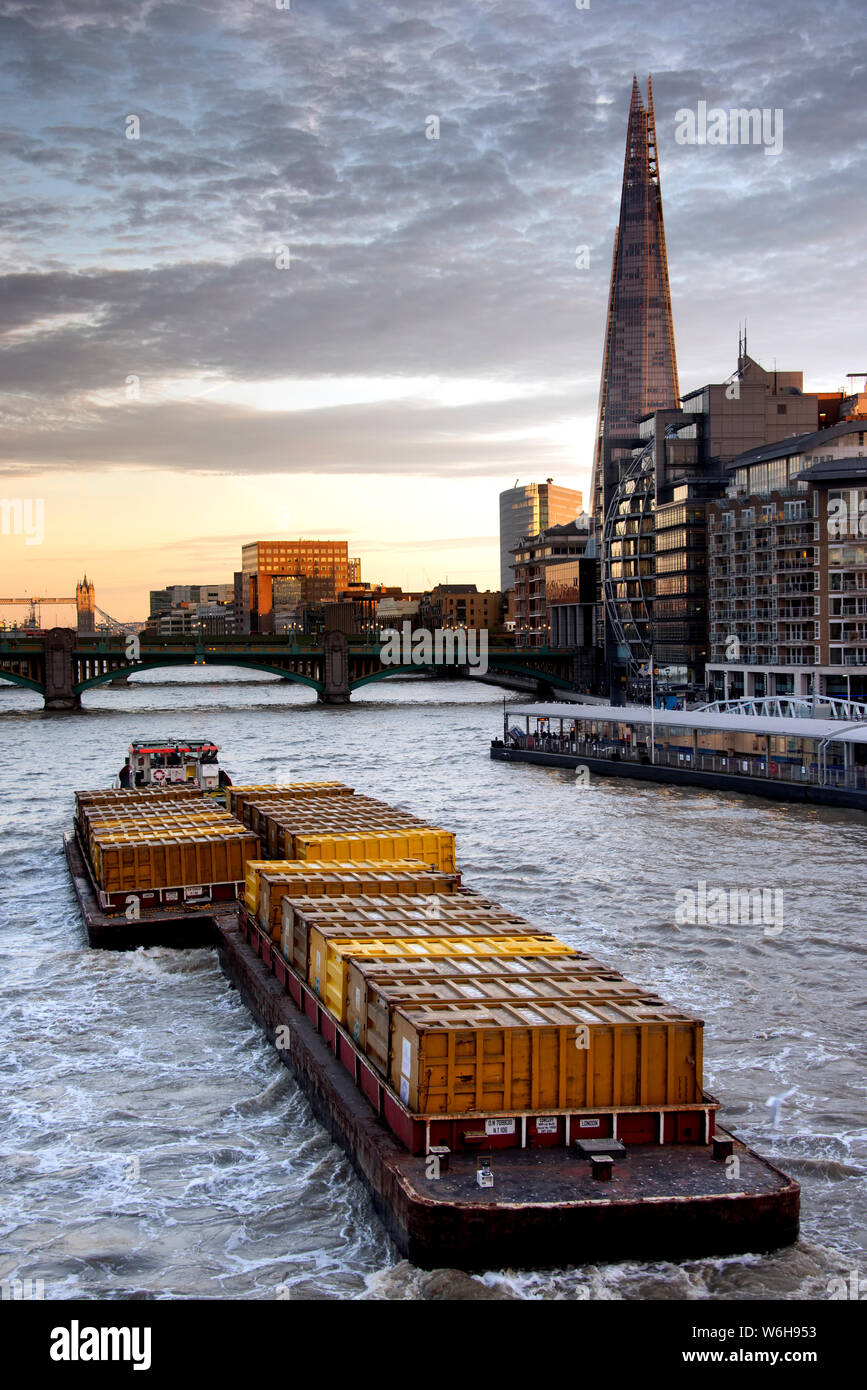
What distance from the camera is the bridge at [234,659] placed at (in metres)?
Result: 140

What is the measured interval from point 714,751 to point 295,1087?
54087 millimetres

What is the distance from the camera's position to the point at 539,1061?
55.4 feet

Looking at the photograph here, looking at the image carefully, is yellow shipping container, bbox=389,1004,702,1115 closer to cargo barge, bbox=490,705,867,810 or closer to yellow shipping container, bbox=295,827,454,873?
yellow shipping container, bbox=295,827,454,873

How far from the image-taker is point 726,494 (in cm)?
12362

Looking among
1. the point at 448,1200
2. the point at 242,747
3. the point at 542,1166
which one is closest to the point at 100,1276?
the point at 448,1200

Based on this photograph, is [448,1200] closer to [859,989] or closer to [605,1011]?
[605,1011]

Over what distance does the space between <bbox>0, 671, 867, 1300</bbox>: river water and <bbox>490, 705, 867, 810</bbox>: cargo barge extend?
20.1ft

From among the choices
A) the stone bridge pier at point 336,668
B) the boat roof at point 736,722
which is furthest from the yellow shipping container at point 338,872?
the stone bridge pier at point 336,668

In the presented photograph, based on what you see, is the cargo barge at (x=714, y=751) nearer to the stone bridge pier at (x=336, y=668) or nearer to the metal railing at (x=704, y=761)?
the metal railing at (x=704, y=761)

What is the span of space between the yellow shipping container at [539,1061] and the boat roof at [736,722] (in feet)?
156

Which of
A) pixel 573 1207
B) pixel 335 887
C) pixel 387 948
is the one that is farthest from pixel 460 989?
pixel 335 887

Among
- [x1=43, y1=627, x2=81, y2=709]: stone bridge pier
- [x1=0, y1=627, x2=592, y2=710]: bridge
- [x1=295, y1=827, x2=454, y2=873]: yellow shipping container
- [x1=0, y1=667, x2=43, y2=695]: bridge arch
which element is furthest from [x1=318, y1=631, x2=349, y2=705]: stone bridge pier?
[x1=295, y1=827, x2=454, y2=873]: yellow shipping container

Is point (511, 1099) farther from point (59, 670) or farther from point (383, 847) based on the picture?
point (59, 670)

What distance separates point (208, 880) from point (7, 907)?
27.7 ft
